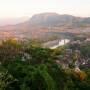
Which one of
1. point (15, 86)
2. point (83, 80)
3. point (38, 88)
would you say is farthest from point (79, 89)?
point (15, 86)

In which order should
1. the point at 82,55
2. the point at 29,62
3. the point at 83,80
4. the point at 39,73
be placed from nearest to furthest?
the point at 39,73
the point at 83,80
the point at 29,62
the point at 82,55

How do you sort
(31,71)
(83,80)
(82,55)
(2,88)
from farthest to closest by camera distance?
(82,55)
(83,80)
(31,71)
(2,88)

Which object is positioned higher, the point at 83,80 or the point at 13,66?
the point at 13,66

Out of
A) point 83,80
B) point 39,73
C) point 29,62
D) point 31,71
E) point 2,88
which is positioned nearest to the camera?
point 2,88

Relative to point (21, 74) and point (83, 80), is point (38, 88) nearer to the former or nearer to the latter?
point (21, 74)

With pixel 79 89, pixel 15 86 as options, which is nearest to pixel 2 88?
pixel 15 86

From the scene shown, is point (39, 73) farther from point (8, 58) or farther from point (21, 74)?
point (8, 58)

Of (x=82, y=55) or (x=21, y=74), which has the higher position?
(x=21, y=74)

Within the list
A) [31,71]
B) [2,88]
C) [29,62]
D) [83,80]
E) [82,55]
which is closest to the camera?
[2,88]

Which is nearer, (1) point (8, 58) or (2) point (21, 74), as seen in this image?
(2) point (21, 74)
